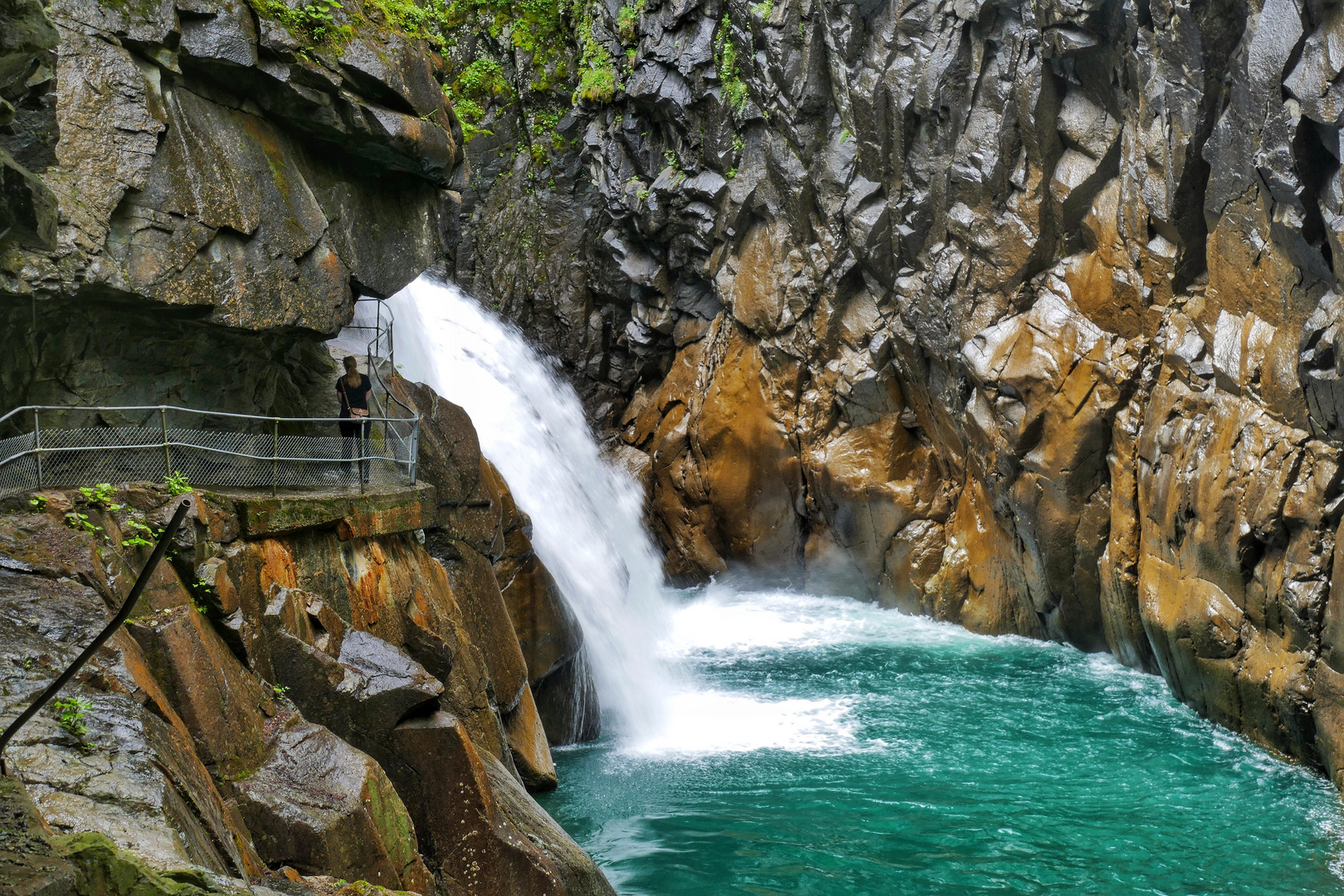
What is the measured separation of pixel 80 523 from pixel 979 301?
14605 mm

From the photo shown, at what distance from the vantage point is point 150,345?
33.9ft

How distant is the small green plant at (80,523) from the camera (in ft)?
22.8

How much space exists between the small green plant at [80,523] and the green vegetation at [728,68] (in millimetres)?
17610

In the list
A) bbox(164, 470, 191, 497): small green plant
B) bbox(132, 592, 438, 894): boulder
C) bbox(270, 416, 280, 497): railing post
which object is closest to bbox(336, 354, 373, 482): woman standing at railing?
bbox(270, 416, 280, 497): railing post

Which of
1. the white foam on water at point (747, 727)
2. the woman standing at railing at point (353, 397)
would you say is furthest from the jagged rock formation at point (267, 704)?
the white foam on water at point (747, 727)

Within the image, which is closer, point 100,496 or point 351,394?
point 100,496

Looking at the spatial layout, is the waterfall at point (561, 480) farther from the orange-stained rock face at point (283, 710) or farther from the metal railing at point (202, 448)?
the orange-stained rock face at point (283, 710)

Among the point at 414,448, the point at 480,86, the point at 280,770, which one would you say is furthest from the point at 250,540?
the point at 480,86

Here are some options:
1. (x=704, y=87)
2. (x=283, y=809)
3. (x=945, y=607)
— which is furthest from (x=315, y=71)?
(x=945, y=607)

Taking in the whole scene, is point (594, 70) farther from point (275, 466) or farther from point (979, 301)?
point (275, 466)

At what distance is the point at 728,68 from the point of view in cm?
2180

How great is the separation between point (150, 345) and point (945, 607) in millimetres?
15662

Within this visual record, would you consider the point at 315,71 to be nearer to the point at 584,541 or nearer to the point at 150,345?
the point at 150,345

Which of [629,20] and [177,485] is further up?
[629,20]
